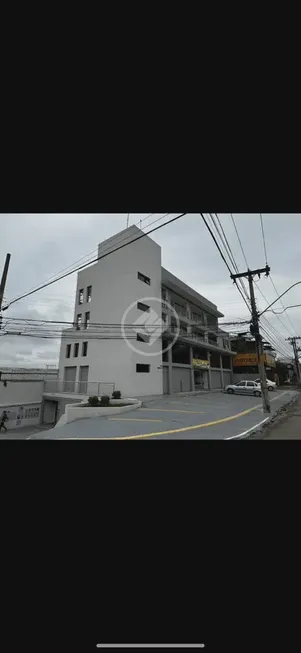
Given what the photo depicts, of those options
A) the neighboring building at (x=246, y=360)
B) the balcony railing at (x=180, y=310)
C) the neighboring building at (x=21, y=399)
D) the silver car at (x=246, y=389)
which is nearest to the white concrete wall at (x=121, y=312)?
the neighboring building at (x=21, y=399)

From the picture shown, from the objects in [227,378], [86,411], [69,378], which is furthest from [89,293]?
[227,378]

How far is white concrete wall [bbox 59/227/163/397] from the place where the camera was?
1052 centimetres

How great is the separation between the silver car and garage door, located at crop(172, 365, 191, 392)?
2.55 metres

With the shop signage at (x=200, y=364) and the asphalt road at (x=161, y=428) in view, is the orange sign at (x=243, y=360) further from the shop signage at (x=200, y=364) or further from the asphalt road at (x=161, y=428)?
the asphalt road at (x=161, y=428)

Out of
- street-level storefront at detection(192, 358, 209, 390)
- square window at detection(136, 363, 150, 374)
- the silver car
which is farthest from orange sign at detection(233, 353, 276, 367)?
square window at detection(136, 363, 150, 374)

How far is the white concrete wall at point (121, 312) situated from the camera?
10.5m

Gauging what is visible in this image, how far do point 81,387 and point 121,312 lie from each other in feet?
12.1

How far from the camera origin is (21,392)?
12.1 meters

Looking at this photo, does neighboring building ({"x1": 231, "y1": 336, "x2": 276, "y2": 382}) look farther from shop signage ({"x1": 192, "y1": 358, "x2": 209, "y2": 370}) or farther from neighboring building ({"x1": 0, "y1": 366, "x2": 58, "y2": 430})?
neighboring building ({"x1": 0, "y1": 366, "x2": 58, "y2": 430})
